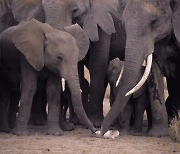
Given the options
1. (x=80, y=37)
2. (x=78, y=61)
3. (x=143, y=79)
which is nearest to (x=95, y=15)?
(x=80, y=37)

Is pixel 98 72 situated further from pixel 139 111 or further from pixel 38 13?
pixel 139 111

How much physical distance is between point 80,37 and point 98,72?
1345 mm

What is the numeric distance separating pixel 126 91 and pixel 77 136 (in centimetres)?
82

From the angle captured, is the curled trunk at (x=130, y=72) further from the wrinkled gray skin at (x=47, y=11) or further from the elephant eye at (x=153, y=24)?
the wrinkled gray skin at (x=47, y=11)

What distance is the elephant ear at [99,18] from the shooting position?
955 cm

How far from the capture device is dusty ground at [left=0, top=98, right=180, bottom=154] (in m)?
7.10

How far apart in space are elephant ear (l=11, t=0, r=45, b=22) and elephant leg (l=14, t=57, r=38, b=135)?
125 cm

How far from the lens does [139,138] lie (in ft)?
26.6

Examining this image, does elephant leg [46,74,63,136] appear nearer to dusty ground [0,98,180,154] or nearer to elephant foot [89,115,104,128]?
dusty ground [0,98,180,154]

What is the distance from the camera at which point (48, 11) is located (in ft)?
29.2

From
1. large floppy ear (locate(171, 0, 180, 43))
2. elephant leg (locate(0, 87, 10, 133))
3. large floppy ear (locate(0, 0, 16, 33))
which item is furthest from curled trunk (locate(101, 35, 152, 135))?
large floppy ear (locate(0, 0, 16, 33))

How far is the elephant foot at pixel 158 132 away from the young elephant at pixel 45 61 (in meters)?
0.79

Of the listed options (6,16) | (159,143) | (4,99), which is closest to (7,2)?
(6,16)

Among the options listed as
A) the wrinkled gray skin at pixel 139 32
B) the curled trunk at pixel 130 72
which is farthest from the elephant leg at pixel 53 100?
the curled trunk at pixel 130 72
